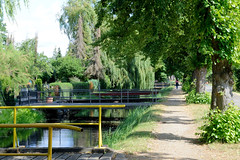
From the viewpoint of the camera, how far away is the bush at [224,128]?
7.77 metres

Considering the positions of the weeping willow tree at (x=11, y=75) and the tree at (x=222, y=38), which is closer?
the tree at (x=222, y=38)

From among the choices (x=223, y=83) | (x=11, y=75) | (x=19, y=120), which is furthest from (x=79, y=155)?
(x=11, y=75)

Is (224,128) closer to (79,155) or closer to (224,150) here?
(224,150)

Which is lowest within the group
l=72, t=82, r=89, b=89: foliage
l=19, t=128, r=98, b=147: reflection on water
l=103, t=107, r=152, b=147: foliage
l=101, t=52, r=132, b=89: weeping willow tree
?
l=19, t=128, r=98, b=147: reflection on water

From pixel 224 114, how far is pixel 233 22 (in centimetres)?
263

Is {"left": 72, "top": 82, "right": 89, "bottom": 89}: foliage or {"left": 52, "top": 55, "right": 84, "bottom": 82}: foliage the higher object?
{"left": 52, "top": 55, "right": 84, "bottom": 82}: foliage

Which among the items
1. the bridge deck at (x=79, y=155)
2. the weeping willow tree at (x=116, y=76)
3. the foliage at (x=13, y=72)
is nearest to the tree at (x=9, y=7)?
the bridge deck at (x=79, y=155)

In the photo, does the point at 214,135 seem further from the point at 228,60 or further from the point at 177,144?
the point at 228,60

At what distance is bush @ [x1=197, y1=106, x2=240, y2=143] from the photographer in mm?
7766

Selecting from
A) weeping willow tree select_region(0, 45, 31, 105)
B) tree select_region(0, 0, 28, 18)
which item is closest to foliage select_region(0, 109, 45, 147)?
weeping willow tree select_region(0, 45, 31, 105)

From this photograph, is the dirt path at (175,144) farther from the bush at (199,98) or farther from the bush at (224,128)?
the bush at (199,98)

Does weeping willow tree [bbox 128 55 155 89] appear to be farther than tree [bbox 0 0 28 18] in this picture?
Yes

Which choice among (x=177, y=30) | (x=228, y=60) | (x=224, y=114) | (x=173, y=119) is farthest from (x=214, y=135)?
(x=177, y=30)

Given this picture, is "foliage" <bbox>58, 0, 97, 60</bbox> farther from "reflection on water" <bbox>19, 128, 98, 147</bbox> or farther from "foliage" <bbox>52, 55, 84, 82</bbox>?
"reflection on water" <bbox>19, 128, 98, 147</bbox>
